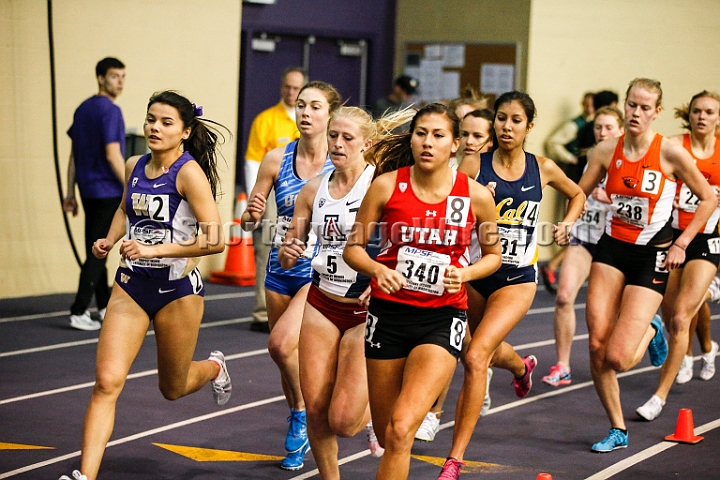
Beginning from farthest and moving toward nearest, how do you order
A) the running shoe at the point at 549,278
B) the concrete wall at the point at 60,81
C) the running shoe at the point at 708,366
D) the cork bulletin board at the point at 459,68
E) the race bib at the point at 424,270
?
the cork bulletin board at the point at 459,68 → the running shoe at the point at 549,278 → the concrete wall at the point at 60,81 → the running shoe at the point at 708,366 → the race bib at the point at 424,270

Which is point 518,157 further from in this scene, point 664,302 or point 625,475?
point 664,302

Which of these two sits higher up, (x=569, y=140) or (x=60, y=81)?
(x=60, y=81)

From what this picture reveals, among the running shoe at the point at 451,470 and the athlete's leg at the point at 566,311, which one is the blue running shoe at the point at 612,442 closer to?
the running shoe at the point at 451,470

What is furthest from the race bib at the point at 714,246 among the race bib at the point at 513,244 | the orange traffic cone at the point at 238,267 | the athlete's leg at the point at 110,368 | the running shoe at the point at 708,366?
the orange traffic cone at the point at 238,267

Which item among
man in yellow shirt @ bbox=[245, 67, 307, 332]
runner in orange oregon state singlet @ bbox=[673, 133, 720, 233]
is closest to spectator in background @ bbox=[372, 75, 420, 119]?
man in yellow shirt @ bbox=[245, 67, 307, 332]

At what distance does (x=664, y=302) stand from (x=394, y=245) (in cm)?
379

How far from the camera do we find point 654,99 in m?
6.51

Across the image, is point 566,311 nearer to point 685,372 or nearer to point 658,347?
point 658,347

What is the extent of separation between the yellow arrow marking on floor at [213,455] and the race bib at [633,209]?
263cm

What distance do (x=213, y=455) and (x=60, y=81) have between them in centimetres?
615

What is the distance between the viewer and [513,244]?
6039 millimetres

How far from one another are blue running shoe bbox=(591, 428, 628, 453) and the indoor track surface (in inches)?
2.1

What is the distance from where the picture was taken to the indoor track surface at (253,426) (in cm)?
584

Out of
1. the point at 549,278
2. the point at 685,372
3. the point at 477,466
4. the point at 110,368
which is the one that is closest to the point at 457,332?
the point at 477,466
